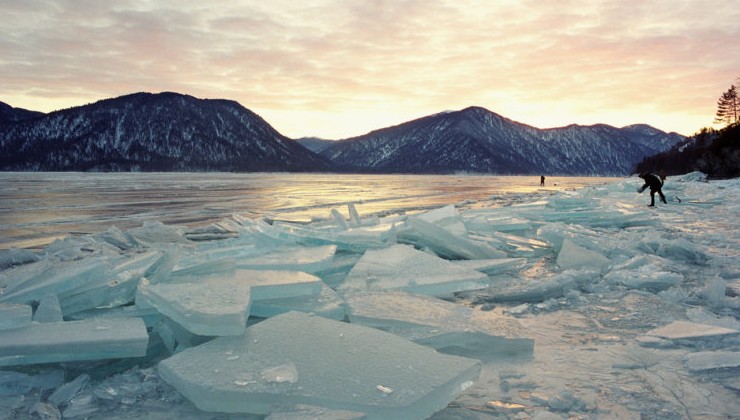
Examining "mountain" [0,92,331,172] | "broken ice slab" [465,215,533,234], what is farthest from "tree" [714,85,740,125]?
"mountain" [0,92,331,172]

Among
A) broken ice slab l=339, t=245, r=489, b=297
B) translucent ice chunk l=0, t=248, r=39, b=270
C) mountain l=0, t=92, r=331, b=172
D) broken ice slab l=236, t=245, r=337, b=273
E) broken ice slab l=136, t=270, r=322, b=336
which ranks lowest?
translucent ice chunk l=0, t=248, r=39, b=270

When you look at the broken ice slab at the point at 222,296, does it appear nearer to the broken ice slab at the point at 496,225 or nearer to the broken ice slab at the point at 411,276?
the broken ice slab at the point at 411,276

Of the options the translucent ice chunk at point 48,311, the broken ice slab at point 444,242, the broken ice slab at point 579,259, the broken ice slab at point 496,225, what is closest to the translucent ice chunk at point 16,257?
the translucent ice chunk at point 48,311

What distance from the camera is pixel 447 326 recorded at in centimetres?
240

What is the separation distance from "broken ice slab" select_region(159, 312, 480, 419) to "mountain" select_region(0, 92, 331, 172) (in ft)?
536

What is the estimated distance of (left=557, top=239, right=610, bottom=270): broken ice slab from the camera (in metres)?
4.45

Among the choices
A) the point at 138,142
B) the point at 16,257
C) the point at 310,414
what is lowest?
the point at 16,257

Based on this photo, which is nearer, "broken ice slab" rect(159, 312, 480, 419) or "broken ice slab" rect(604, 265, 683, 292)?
"broken ice slab" rect(159, 312, 480, 419)

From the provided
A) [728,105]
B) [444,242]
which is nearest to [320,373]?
[444,242]

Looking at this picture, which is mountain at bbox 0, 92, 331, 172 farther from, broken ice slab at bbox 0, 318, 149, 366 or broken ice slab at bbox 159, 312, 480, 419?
broken ice slab at bbox 159, 312, 480, 419

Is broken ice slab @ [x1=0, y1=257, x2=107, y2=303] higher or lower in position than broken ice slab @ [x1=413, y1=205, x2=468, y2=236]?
lower

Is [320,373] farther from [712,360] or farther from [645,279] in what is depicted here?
[645,279]

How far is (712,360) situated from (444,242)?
3.24 m

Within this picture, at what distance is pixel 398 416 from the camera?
4.97ft
